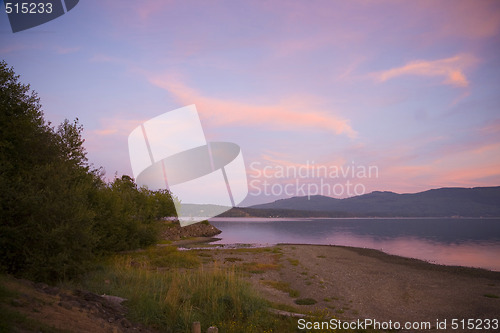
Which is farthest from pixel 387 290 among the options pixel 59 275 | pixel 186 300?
pixel 59 275

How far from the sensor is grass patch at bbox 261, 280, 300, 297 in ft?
59.3

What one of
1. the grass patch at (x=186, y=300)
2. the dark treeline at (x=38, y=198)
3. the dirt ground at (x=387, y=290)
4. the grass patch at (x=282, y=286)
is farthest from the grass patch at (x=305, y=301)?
the dark treeline at (x=38, y=198)

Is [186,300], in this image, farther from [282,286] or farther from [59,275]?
[282,286]

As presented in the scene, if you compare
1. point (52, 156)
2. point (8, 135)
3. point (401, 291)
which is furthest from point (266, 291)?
point (8, 135)

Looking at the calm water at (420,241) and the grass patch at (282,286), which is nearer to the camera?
the grass patch at (282,286)

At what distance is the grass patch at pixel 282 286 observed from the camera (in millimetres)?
18077

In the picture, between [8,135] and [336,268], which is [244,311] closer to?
[8,135]

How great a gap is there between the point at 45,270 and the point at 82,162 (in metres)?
11.1

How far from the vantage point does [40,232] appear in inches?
487

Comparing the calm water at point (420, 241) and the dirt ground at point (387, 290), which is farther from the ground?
the dirt ground at point (387, 290)

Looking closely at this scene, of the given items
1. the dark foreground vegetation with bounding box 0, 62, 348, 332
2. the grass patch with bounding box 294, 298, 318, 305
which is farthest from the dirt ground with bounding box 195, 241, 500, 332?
the dark foreground vegetation with bounding box 0, 62, 348, 332

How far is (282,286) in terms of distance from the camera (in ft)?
65.1

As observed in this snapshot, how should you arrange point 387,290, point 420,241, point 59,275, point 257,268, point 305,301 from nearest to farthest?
point 59,275, point 305,301, point 387,290, point 257,268, point 420,241

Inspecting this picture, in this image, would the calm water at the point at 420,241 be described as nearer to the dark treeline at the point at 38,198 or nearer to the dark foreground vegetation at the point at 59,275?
the dark foreground vegetation at the point at 59,275
